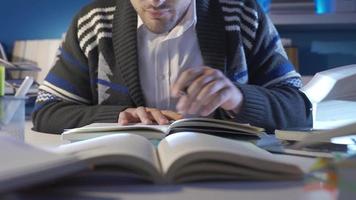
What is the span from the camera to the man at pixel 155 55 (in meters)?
1.13

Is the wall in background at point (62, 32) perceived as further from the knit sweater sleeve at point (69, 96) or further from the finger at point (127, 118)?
the finger at point (127, 118)

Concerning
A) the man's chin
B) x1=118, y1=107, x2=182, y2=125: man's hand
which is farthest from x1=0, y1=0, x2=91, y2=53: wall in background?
x1=118, y1=107, x2=182, y2=125: man's hand

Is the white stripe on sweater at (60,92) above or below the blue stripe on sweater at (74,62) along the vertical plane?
below

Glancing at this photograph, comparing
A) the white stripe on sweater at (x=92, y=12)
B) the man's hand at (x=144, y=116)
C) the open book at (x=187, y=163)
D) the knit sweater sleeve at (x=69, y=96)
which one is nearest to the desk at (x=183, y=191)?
the open book at (x=187, y=163)

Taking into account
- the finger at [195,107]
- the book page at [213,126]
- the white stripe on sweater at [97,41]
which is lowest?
the finger at [195,107]

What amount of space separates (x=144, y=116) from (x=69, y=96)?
286 mm

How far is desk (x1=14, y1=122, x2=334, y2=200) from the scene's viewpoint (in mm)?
413

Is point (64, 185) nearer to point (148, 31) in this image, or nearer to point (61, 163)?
point (61, 163)

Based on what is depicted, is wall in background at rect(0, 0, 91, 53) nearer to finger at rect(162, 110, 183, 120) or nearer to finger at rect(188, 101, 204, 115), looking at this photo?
finger at rect(162, 110, 183, 120)

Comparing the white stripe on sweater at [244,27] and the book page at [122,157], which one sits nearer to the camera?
the book page at [122,157]

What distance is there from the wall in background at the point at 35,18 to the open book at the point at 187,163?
166 cm

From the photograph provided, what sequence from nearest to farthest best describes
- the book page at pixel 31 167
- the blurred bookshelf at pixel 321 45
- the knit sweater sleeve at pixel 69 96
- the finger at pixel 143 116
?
the book page at pixel 31 167
the finger at pixel 143 116
the knit sweater sleeve at pixel 69 96
the blurred bookshelf at pixel 321 45

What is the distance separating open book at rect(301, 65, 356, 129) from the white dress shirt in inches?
12.6

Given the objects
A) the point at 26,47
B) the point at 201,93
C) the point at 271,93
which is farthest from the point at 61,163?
the point at 26,47
